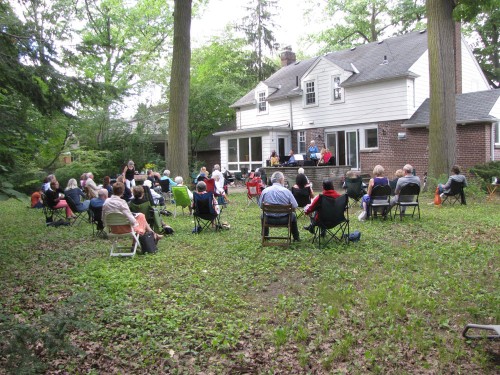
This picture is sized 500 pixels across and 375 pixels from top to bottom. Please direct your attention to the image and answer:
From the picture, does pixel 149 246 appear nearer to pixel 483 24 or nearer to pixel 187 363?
pixel 187 363

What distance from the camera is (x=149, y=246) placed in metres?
7.86

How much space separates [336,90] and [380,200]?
1416cm

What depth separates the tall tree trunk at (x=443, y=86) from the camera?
1488cm

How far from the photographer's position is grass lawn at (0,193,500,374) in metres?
3.79

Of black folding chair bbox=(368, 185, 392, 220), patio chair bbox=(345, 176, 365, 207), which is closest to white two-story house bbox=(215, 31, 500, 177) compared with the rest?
patio chair bbox=(345, 176, 365, 207)

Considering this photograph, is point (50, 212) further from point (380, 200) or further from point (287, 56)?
point (287, 56)

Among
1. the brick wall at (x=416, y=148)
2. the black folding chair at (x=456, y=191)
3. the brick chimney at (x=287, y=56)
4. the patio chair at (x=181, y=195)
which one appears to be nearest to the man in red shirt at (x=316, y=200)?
the patio chair at (x=181, y=195)

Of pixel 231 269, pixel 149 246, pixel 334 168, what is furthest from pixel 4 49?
pixel 334 168

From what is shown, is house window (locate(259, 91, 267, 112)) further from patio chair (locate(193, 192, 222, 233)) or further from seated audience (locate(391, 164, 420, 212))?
patio chair (locate(193, 192, 222, 233))

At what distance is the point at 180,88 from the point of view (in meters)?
17.4

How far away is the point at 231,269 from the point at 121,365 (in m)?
2.81

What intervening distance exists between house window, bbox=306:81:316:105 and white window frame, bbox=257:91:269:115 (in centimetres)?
327

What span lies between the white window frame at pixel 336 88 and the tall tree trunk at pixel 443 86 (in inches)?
312

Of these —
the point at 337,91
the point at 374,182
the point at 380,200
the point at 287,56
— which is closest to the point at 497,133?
the point at 337,91
